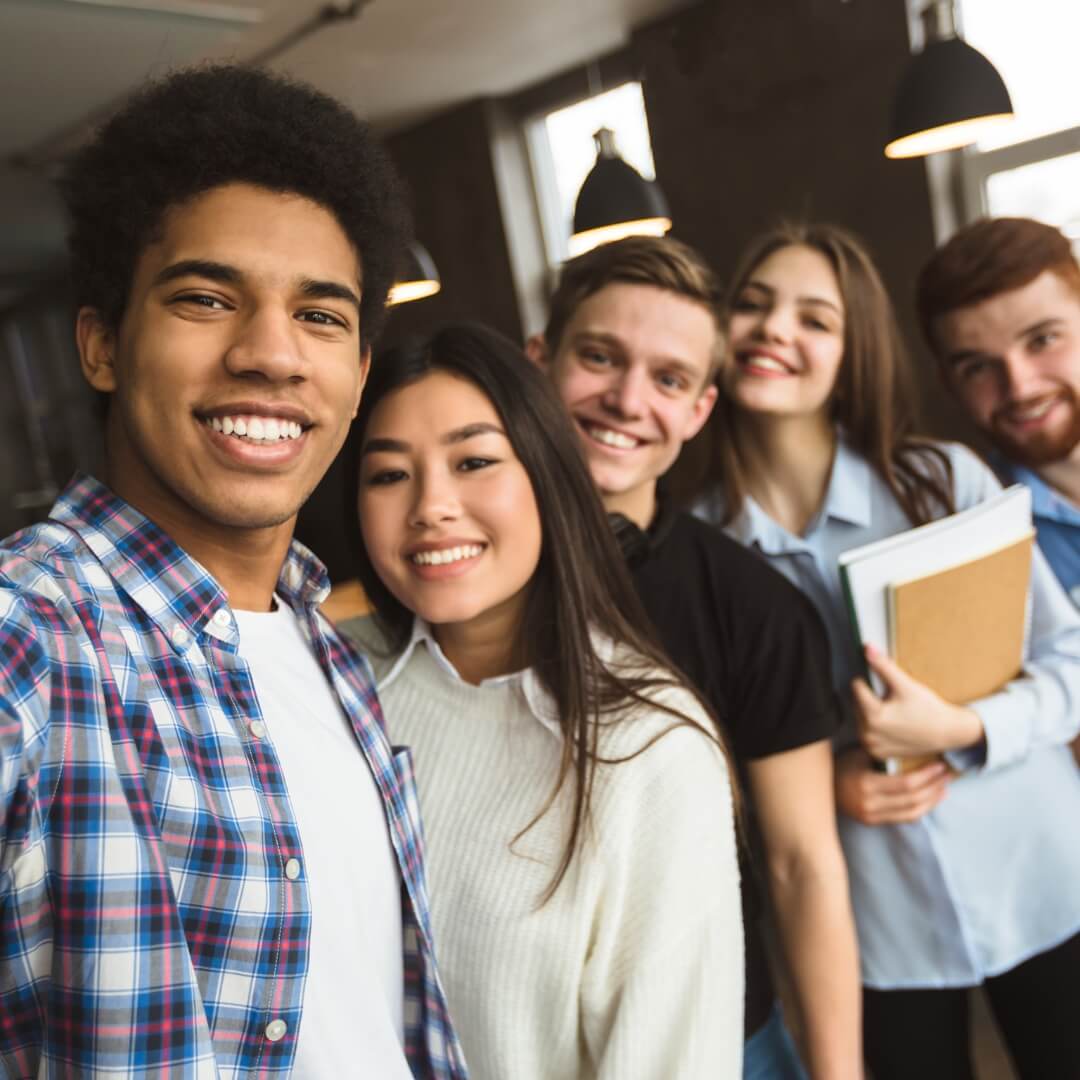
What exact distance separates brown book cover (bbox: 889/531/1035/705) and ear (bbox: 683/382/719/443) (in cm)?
45

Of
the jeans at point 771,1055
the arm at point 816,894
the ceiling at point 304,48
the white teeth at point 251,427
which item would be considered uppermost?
the ceiling at point 304,48

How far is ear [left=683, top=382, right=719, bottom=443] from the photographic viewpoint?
68.4 inches

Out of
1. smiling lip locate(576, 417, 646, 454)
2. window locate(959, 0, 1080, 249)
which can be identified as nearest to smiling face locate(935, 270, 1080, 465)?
smiling lip locate(576, 417, 646, 454)

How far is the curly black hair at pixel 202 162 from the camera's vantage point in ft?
3.37

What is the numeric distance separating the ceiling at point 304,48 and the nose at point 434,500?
10.1ft

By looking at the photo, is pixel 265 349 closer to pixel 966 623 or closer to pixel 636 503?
pixel 636 503

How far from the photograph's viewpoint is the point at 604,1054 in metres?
1.12

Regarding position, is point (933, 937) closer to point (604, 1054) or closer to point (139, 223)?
point (604, 1054)

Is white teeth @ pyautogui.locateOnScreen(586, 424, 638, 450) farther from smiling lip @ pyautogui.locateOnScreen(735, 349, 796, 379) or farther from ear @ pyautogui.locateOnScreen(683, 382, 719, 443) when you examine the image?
smiling lip @ pyautogui.locateOnScreen(735, 349, 796, 379)

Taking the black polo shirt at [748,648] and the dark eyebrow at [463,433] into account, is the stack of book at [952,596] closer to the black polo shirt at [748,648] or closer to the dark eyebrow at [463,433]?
the black polo shirt at [748,648]

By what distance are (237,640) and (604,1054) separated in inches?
24.5

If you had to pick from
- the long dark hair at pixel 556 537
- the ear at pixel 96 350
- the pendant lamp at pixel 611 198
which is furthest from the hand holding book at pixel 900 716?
the pendant lamp at pixel 611 198

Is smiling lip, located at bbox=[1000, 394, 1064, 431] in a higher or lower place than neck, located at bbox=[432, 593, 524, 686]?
higher

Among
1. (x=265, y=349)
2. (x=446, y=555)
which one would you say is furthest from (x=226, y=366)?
(x=446, y=555)
